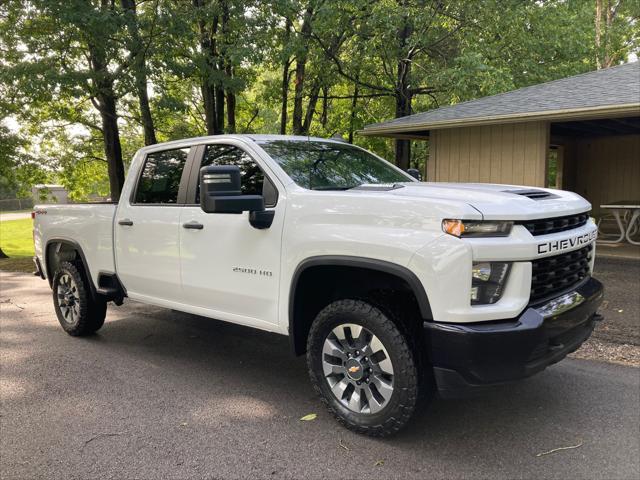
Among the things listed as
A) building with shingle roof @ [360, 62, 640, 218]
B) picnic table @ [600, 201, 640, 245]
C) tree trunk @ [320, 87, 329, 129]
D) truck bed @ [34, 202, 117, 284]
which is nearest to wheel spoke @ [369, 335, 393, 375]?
truck bed @ [34, 202, 117, 284]

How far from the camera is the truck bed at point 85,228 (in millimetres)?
5105

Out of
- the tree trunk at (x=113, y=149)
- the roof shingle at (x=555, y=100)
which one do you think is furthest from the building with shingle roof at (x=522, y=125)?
the tree trunk at (x=113, y=149)

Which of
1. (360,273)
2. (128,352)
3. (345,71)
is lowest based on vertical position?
(128,352)

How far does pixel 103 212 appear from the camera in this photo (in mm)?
5160

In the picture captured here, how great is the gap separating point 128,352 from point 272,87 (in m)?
14.7

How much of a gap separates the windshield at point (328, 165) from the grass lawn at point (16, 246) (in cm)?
975

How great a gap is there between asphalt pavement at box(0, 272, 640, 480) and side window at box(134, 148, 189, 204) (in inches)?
59.6

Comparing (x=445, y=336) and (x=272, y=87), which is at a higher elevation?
(x=272, y=87)

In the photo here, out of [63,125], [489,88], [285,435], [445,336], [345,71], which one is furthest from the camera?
[63,125]

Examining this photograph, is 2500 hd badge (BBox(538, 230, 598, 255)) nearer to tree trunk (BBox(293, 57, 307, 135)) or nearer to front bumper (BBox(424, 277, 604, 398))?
front bumper (BBox(424, 277, 604, 398))

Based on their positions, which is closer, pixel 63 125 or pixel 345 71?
pixel 345 71

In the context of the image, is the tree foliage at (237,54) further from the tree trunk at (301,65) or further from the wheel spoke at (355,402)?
the wheel spoke at (355,402)

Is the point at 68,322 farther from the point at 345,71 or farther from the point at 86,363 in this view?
the point at 345,71

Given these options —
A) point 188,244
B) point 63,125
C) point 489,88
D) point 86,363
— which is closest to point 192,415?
point 188,244
